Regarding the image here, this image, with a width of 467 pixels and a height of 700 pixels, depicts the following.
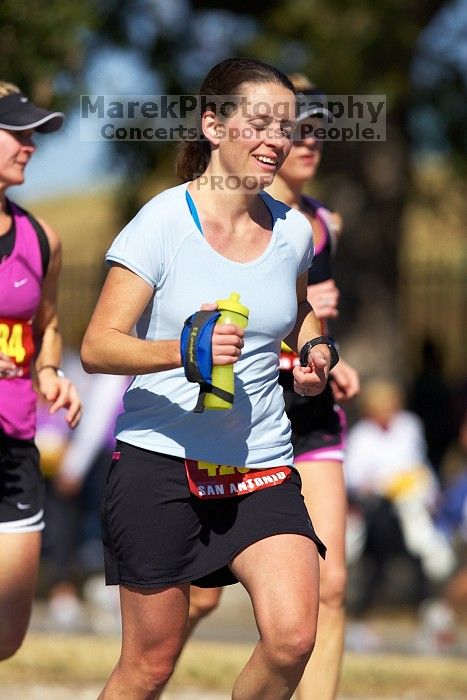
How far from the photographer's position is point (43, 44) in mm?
7160

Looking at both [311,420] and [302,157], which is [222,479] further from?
[302,157]

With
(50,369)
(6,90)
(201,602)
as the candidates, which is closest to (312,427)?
(201,602)

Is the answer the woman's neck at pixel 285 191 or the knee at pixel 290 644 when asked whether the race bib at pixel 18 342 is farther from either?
the knee at pixel 290 644

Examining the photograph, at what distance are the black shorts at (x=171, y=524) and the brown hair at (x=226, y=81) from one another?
0.91 m

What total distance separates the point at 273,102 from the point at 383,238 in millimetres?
8266

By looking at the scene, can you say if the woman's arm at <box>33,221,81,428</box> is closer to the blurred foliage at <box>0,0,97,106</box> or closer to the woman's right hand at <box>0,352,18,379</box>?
the woman's right hand at <box>0,352,18,379</box>

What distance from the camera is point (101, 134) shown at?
1052cm

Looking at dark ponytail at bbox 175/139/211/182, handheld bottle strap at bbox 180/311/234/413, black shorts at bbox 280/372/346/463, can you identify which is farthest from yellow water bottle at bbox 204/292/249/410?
black shorts at bbox 280/372/346/463

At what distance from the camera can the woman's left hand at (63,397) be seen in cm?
486

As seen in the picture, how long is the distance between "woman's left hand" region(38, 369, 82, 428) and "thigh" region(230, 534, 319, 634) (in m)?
1.15

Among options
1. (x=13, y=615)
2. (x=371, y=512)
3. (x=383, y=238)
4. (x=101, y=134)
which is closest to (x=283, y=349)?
(x=13, y=615)

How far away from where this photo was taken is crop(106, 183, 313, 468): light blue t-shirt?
151 inches

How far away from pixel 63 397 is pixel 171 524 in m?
1.11

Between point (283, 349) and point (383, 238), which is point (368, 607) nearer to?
point (383, 238)
